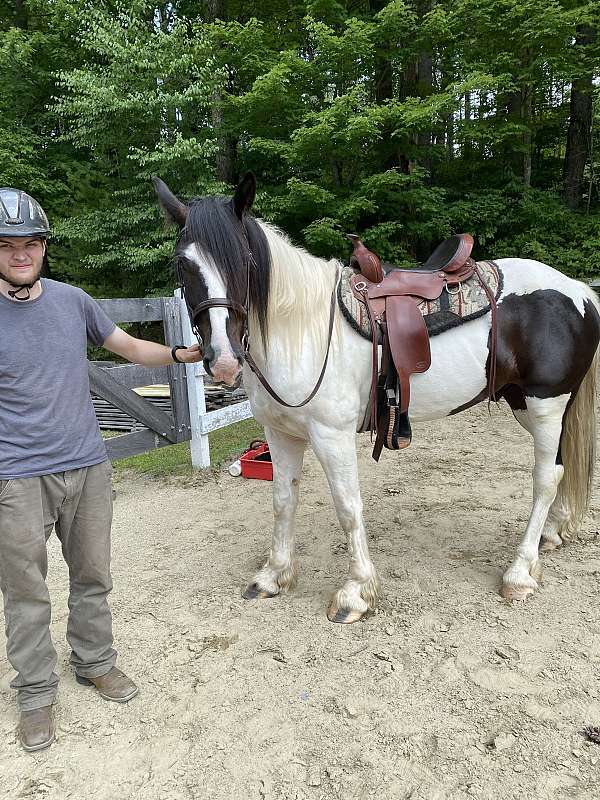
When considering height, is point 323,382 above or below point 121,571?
above

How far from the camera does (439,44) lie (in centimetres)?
930

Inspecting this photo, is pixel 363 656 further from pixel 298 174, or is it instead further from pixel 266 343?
pixel 298 174

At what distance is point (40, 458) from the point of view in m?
1.90

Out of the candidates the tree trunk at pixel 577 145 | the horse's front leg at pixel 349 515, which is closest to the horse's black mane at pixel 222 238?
the horse's front leg at pixel 349 515

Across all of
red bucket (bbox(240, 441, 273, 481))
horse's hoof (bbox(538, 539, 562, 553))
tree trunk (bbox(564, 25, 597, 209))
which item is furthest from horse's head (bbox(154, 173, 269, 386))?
tree trunk (bbox(564, 25, 597, 209))

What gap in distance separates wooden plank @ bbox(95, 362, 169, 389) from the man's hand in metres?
2.35

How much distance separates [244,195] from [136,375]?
287 centimetres

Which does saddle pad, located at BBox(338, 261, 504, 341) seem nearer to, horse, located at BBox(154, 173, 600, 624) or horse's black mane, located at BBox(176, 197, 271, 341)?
horse, located at BBox(154, 173, 600, 624)

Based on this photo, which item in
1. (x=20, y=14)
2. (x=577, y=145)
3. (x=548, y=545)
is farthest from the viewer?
Answer: (x=20, y=14)

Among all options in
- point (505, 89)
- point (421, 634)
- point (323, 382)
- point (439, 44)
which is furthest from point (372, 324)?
point (439, 44)

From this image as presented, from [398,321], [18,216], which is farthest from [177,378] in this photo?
[18,216]

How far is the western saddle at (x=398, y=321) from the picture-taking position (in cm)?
254

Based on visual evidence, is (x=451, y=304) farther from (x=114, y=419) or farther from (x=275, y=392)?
(x=114, y=419)

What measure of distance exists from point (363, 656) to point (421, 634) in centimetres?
32
